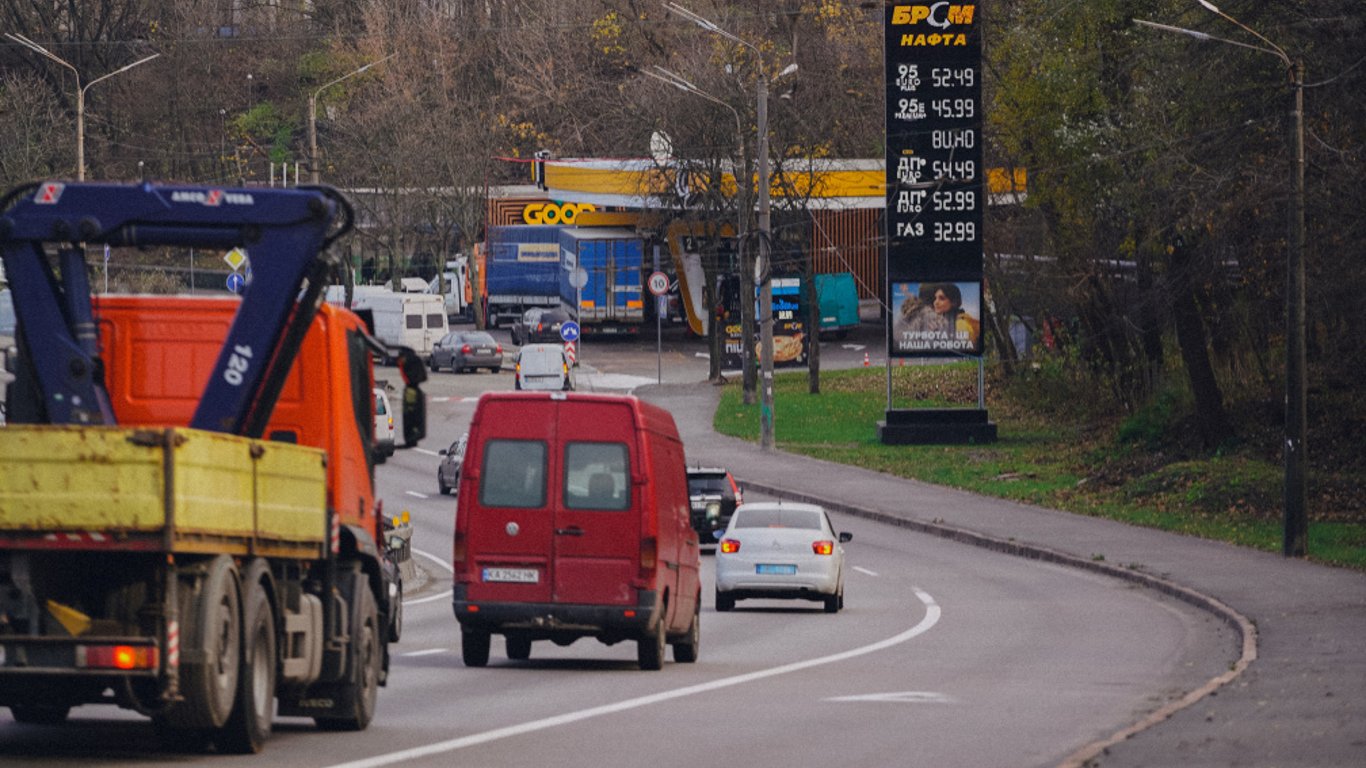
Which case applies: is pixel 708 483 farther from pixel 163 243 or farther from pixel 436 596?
pixel 163 243

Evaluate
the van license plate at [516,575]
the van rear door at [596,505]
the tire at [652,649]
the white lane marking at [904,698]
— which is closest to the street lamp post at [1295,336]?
the van rear door at [596,505]

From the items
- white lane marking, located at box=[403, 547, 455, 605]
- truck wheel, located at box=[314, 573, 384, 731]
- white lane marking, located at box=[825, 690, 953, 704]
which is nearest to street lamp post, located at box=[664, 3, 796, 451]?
white lane marking, located at box=[403, 547, 455, 605]

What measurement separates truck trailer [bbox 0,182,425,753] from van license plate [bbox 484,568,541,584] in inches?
139

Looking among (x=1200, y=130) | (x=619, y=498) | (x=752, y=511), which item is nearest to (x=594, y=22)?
(x=1200, y=130)

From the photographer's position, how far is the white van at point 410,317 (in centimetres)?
8019

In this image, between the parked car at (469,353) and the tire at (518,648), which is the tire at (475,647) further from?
the parked car at (469,353)

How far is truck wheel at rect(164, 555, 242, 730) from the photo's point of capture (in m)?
11.7

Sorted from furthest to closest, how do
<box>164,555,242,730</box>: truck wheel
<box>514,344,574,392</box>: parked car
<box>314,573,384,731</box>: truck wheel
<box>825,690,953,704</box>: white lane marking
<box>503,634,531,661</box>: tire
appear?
<box>514,344,574,392</box>: parked car
<box>503,634,531,661</box>: tire
<box>825,690,953,704</box>: white lane marking
<box>314,573,384,731</box>: truck wheel
<box>164,555,242,730</box>: truck wheel

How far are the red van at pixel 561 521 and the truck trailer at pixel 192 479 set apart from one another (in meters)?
3.58

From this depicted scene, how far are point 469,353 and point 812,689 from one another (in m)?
57.2

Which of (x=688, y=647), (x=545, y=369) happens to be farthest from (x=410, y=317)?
(x=688, y=647)

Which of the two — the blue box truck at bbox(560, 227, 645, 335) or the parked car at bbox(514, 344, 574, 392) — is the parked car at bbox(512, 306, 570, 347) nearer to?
the blue box truck at bbox(560, 227, 645, 335)

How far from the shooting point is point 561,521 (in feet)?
63.4

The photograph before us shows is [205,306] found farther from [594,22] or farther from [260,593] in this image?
[594,22]
